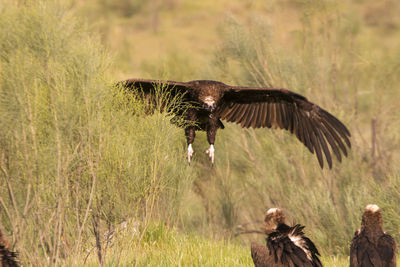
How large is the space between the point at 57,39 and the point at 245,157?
20.6 feet

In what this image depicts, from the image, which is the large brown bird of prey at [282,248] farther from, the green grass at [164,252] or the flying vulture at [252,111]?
the flying vulture at [252,111]

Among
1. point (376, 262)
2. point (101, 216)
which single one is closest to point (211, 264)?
point (101, 216)

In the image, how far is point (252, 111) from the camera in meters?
8.41

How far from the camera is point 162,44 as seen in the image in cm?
5022

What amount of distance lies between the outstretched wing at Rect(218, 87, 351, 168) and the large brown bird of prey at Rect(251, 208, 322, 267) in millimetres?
2210

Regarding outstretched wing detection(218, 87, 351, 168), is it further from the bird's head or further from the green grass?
the green grass

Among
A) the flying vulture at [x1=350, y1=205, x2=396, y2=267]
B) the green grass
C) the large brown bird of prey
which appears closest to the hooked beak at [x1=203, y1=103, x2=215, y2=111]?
the green grass

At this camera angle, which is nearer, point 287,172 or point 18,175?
point 18,175

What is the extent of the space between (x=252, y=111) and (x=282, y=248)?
3.69 metres

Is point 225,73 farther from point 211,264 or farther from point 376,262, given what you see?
point 376,262

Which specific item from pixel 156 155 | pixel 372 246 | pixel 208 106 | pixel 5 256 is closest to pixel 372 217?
pixel 372 246

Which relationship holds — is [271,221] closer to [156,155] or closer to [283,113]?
[156,155]

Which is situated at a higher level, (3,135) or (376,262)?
(3,135)

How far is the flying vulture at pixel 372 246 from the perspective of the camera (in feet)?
17.9
